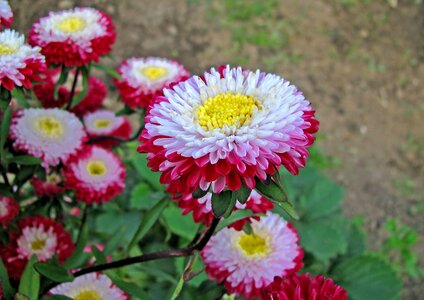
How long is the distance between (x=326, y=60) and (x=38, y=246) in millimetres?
3042

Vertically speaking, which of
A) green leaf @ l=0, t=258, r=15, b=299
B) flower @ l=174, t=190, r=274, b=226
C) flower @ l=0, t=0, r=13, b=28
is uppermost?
flower @ l=0, t=0, r=13, b=28

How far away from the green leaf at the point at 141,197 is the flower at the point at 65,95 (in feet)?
1.75

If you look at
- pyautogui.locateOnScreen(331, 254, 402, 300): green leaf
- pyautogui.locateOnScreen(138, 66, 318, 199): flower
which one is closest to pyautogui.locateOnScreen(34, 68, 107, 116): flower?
pyautogui.locateOnScreen(138, 66, 318, 199): flower

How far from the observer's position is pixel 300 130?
2.93 feet

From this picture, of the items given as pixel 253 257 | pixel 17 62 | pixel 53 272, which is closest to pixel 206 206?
pixel 253 257

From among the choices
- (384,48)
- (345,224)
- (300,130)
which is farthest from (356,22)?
(300,130)

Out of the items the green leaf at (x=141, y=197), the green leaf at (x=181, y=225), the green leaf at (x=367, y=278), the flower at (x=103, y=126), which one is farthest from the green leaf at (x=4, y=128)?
the green leaf at (x=367, y=278)

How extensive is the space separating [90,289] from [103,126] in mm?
622

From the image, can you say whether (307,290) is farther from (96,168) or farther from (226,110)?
(96,168)

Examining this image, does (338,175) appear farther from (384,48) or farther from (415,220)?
(384,48)

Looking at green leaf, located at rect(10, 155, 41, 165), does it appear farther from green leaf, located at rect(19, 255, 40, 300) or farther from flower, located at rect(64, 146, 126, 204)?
green leaf, located at rect(19, 255, 40, 300)

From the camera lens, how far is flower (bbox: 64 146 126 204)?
1517 mm

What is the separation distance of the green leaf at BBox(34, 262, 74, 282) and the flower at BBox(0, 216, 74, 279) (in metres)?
0.14

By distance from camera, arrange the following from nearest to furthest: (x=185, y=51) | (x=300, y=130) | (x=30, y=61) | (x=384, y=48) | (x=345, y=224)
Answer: (x=300, y=130), (x=30, y=61), (x=345, y=224), (x=185, y=51), (x=384, y=48)
